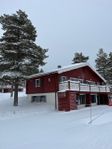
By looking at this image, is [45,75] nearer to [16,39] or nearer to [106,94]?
[16,39]

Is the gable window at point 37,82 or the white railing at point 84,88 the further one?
the gable window at point 37,82

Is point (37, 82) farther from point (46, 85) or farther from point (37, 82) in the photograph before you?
point (46, 85)

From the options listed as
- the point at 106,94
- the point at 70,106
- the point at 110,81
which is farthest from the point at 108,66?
the point at 70,106

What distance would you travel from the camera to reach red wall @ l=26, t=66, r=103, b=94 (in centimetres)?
2902

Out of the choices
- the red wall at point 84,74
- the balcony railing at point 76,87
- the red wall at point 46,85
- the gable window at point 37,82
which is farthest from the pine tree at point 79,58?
the gable window at point 37,82

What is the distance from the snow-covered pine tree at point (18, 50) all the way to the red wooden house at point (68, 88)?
315 centimetres

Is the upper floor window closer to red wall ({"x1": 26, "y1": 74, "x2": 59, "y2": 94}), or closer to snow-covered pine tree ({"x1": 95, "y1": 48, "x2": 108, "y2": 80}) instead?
red wall ({"x1": 26, "y1": 74, "x2": 59, "y2": 94})

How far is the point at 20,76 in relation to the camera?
86.8 ft

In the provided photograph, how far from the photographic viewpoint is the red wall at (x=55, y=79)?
95.2 ft

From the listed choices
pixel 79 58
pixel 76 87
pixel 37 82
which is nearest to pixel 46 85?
pixel 37 82

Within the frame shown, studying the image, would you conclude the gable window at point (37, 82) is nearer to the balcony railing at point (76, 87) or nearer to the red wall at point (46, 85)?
the red wall at point (46, 85)

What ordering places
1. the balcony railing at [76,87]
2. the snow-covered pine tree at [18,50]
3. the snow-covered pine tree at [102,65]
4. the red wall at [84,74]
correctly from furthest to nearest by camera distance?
the snow-covered pine tree at [102,65]
the red wall at [84,74]
the snow-covered pine tree at [18,50]
the balcony railing at [76,87]

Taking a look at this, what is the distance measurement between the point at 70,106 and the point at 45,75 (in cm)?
663

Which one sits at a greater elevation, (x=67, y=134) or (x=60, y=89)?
(x=60, y=89)
